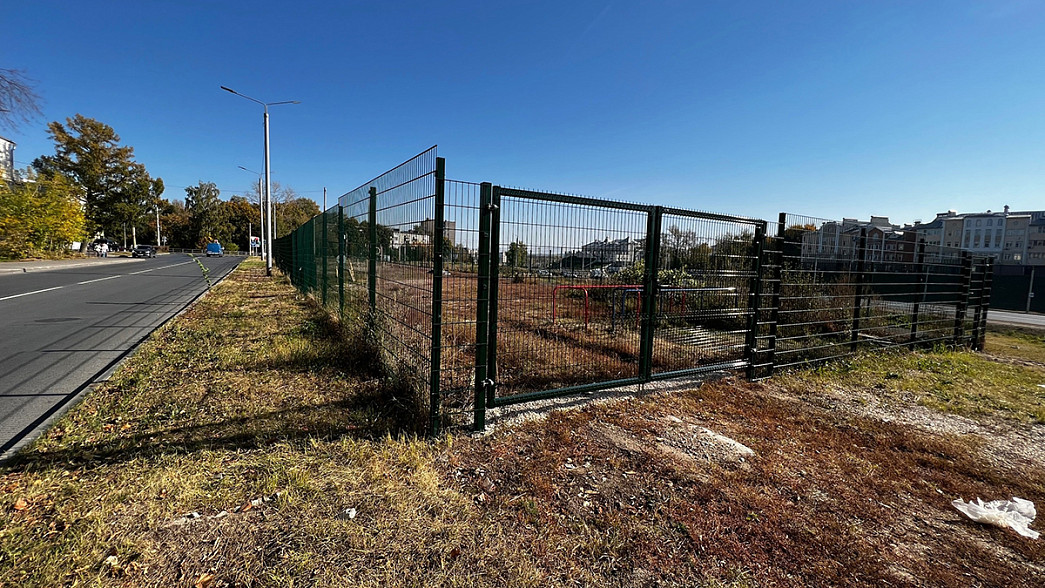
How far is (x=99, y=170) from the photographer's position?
3847 centimetres

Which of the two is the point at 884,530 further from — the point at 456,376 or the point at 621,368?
Answer: the point at 456,376

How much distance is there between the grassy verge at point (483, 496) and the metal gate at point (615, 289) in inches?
29.9

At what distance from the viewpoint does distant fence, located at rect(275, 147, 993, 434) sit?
3.35 metres

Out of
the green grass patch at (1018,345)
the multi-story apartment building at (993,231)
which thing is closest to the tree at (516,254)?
the green grass patch at (1018,345)

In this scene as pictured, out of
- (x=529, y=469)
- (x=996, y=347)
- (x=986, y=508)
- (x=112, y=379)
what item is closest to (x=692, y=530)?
(x=529, y=469)

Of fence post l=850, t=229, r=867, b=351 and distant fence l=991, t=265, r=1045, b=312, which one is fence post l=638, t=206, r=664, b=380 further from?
distant fence l=991, t=265, r=1045, b=312

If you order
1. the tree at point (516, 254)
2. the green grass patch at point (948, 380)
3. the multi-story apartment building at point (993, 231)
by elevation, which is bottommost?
the green grass patch at point (948, 380)

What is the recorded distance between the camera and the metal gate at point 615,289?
11.2 feet

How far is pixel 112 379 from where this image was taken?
4332 mm

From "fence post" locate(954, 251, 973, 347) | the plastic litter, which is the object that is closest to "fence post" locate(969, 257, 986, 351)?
"fence post" locate(954, 251, 973, 347)

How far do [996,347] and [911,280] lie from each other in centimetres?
373

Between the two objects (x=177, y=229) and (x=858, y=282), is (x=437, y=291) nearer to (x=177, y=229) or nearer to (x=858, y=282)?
(x=858, y=282)

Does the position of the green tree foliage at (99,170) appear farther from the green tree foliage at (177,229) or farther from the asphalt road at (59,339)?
the asphalt road at (59,339)

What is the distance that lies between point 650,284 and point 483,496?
2700 mm
